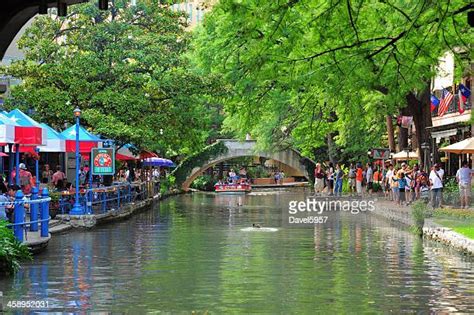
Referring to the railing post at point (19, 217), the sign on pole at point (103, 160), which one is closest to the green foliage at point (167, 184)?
the sign on pole at point (103, 160)

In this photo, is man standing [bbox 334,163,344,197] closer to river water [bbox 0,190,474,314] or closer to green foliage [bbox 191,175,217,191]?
river water [bbox 0,190,474,314]

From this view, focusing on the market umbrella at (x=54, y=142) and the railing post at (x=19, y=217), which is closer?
the railing post at (x=19, y=217)

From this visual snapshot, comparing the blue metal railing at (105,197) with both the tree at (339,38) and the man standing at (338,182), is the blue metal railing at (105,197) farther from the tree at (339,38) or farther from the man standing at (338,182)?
the tree at (339,38)

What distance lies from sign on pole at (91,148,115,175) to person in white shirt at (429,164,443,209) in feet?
40.0

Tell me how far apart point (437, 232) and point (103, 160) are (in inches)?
655

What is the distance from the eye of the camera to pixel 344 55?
1873 centimetres

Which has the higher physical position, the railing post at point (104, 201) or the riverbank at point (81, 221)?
the railing post at point (104, 201)

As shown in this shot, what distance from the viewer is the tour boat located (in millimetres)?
81419

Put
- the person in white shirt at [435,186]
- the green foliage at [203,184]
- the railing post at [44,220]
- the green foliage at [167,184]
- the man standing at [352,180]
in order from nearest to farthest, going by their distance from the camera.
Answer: the railing post at [44,220]
the person in white shirt at [435,186]
the man standing at [352,180]
the green foliage at [167,184]
the green foliage at [203,184]

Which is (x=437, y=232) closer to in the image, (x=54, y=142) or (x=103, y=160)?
(x=54, y=142)

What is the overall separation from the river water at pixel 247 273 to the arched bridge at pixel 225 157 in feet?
171

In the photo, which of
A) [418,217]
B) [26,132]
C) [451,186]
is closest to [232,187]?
[451,186]

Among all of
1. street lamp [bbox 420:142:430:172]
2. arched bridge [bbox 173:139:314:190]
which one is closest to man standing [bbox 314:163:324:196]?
street lamp [bbox 420:142:430:172]

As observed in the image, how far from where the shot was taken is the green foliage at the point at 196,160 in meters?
83.6
